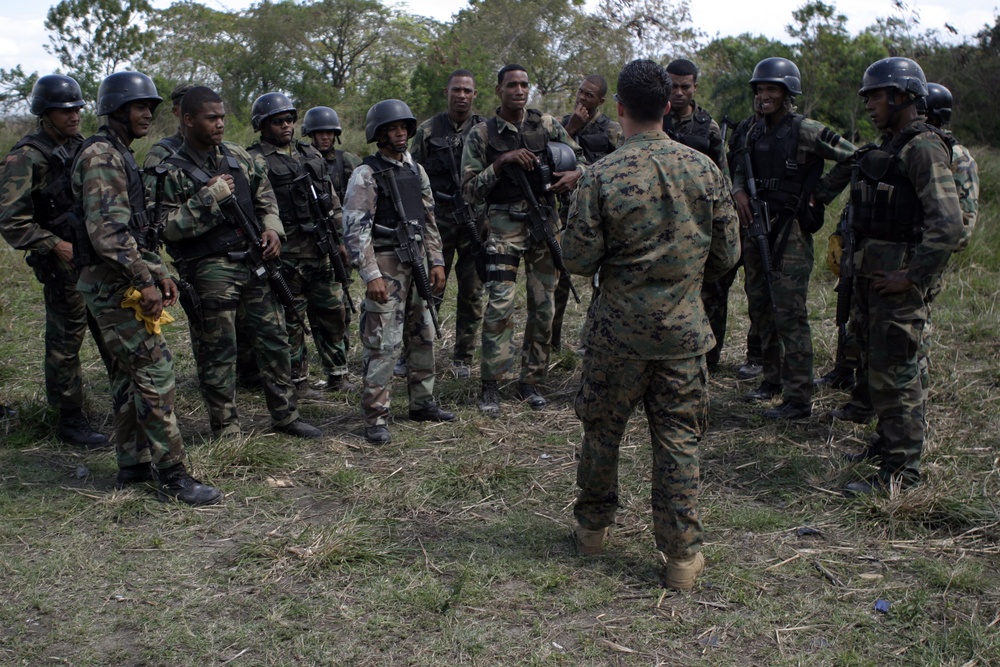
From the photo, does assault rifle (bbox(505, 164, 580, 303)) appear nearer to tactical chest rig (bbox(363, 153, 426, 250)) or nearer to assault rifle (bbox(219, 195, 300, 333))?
tactical chest rig (bbox(363, 153, 426, 250))

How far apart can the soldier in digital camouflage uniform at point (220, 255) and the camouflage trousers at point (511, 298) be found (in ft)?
4.52

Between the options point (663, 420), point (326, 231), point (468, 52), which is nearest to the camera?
point (663, 420)

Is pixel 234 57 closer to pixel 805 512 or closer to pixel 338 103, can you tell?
pixel 338 103

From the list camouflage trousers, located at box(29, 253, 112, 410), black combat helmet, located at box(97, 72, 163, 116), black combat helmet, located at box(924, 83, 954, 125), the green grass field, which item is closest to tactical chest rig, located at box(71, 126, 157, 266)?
black combat helmet, located at box(97, 72, 163, 116)

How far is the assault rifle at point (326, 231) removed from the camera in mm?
6609

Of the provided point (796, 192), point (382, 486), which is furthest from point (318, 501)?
point (796, 192)

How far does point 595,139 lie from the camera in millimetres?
7055

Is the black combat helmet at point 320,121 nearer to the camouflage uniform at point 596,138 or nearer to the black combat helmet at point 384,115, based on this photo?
the black combat helmet at point 384,115

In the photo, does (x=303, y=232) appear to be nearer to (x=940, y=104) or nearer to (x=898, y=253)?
(x=898, y=253)

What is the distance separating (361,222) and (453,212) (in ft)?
5.02

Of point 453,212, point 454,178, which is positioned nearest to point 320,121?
point 454,178

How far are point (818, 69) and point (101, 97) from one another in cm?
1684

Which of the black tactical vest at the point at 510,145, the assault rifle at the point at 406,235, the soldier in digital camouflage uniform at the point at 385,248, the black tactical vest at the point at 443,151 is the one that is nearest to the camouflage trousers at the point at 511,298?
the black tactical vest at the point at 510,145

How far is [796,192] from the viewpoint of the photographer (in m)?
5.89
